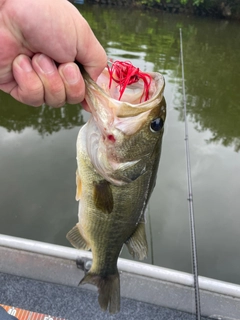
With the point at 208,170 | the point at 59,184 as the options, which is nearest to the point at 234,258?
the point at 208,170

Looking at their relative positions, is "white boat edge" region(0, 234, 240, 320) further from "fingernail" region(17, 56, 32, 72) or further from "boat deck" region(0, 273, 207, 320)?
"fingernail" region(17, 56, 32, 72)

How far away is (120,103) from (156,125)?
0.61 feet

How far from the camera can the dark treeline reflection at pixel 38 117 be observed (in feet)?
19.6

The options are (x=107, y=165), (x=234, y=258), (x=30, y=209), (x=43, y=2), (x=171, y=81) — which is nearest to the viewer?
(x=43, y=2)

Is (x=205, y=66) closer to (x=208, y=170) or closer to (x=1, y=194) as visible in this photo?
(x=208, y=170)

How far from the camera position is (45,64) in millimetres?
994

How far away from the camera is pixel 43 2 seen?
92cm

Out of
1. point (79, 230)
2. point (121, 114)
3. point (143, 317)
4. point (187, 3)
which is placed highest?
point (121, 114)

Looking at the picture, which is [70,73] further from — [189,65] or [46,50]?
[189,65]

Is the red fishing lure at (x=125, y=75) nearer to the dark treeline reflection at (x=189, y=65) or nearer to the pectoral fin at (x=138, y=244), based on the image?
the pectoral fin at (x=138, y=244)

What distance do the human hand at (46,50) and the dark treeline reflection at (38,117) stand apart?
15.9ft

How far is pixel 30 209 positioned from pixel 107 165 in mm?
3158

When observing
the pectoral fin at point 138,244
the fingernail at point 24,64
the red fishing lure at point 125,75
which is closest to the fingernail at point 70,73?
the fingernail at point 24,64

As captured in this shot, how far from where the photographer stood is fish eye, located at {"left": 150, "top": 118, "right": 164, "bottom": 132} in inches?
47.6
